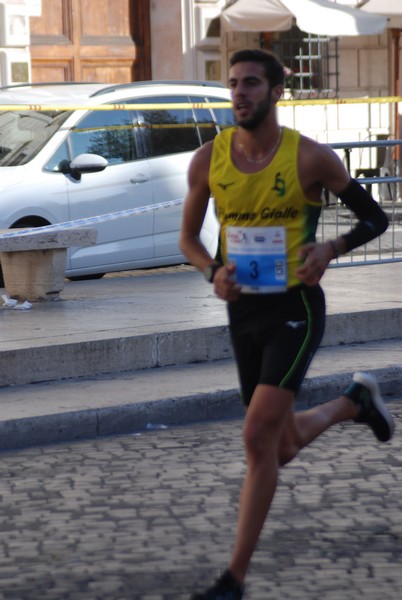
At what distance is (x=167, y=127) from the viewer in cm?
1283

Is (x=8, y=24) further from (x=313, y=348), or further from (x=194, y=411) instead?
(x=313, y=348)

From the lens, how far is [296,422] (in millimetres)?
5312

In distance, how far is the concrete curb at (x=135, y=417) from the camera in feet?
23.8

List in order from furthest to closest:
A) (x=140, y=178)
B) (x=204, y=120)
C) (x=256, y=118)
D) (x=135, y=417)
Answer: (x=204, y=120) → (x=140, y=178) → (x=135, y=417) → (x=256, y=118)

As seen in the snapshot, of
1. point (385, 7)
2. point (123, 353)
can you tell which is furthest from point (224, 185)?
point (385, 7)

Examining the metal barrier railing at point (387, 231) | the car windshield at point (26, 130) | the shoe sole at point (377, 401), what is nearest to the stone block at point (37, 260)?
the car windshield at point (26, 130)

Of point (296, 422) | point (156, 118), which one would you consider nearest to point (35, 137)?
point (156, 118)

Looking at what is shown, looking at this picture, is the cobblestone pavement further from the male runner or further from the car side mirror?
the car side mirror

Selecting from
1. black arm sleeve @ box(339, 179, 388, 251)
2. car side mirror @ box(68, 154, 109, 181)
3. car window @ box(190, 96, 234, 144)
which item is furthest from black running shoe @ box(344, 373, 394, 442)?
car window @ box(190, 96, 234, 144)

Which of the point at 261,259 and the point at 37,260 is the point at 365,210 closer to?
the point at 261,259

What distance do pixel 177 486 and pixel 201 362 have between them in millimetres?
2809

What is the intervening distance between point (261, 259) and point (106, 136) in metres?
7.69

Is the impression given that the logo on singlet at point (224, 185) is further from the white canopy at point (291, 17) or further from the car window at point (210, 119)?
the white canopy at point (291, 17)

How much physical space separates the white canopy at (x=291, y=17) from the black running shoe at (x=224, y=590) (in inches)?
637
